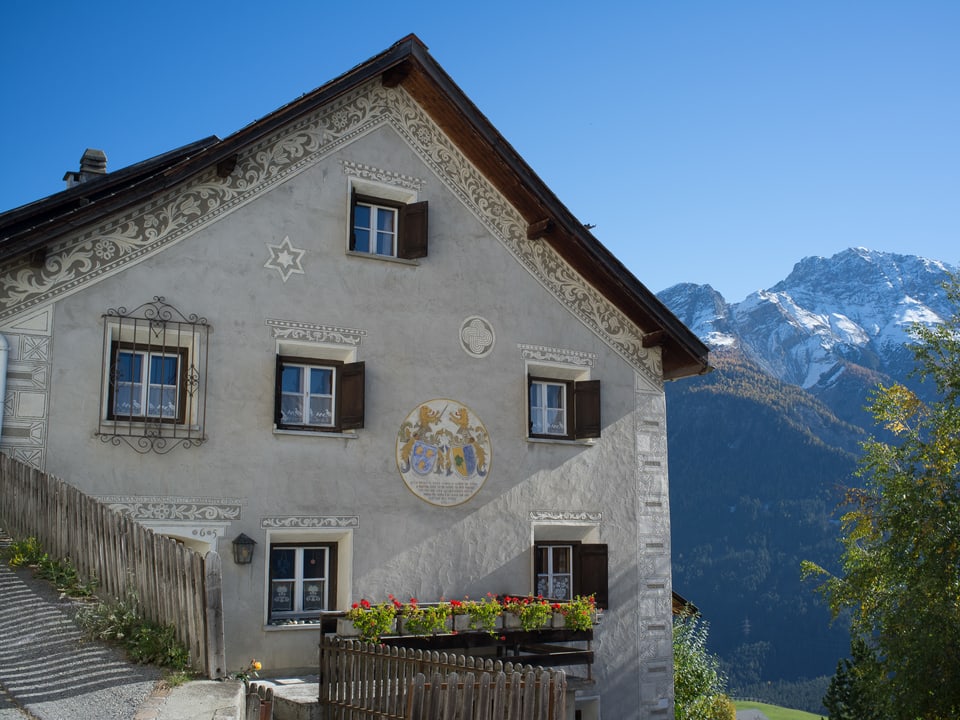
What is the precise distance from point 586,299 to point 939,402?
8103mm

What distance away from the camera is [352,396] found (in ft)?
48.6

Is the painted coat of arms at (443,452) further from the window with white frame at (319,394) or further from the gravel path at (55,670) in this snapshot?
the gravel path at (55,670)

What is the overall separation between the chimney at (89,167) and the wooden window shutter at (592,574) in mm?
10680

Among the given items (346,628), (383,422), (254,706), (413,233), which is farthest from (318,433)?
(254,706)

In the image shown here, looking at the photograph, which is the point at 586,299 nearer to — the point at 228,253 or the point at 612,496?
the point at 612,496

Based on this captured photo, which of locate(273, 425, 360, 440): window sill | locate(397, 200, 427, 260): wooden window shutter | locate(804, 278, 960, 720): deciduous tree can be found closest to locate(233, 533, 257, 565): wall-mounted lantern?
locate(273, 425, 360, 440): window sill

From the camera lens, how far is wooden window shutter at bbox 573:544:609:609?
16.9 metres

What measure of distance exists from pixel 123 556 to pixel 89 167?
10851mm

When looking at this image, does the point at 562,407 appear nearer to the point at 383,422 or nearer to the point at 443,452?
the point at 443,452

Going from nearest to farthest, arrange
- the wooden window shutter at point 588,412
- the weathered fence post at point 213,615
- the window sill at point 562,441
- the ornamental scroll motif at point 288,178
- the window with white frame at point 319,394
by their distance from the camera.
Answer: the weathered fence post at point 213,615
the ornamental scroll motif at point 288,178
the window with white frame at point 319,394
the window sill at point 562,441
the wooden window shutter at point 588,412

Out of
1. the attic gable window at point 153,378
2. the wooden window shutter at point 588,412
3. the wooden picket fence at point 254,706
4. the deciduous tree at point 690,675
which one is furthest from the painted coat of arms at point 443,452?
the deciduous tree at point 690,675

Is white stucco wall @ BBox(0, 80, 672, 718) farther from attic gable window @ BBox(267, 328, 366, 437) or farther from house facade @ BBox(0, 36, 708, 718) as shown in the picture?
attic gable window @ BBox(267, 328, 366, 437)

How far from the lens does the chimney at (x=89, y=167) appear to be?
18500 millimetres

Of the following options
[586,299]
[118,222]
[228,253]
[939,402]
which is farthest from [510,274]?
[939,402]
